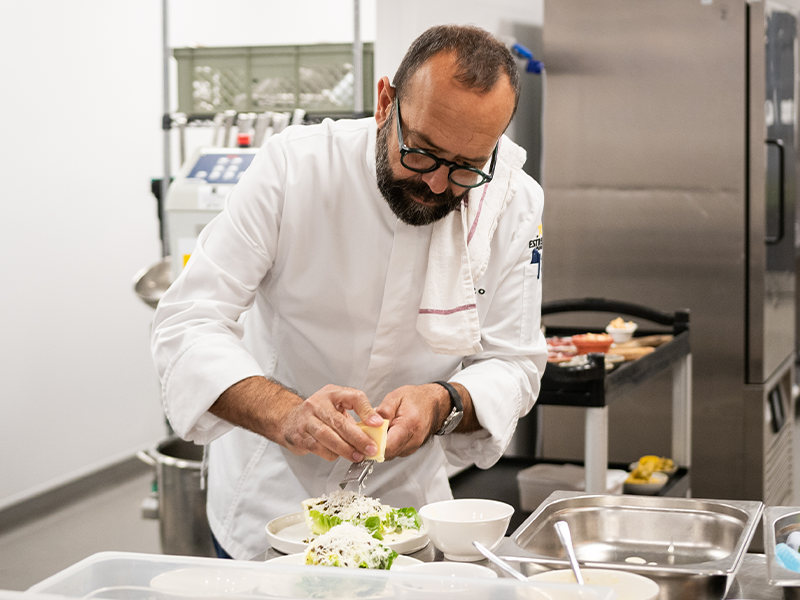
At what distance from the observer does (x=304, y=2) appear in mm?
5047

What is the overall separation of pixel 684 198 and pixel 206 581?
3.03 meters

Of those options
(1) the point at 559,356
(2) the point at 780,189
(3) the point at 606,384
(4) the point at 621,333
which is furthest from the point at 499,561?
(2) the point at 780,189

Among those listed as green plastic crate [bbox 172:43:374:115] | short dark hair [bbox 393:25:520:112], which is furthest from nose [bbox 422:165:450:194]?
green plastic crate [bbox 172:43:374:115]

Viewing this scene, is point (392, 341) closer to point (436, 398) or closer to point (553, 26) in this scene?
point (436, 398)

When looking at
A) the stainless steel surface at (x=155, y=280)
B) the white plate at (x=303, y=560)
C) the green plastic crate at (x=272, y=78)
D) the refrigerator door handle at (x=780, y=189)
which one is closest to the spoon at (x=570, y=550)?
the white plate at (x=303, y=560)

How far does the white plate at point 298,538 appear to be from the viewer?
1.19 meters

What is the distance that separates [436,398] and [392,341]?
233mm

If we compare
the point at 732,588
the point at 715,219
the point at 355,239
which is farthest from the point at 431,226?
the point at 715,219

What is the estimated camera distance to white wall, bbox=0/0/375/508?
415 centimetres

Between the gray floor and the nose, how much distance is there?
2670 mm

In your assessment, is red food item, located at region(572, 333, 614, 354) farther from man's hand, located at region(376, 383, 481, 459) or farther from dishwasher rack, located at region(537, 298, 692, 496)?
man's hand, located at region(376, 383, 481, 459)

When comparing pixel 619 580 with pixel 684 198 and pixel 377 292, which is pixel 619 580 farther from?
pixel 684 198

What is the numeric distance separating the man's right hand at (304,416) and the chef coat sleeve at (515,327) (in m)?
0.33

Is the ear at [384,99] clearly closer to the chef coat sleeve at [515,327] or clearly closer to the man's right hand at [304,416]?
the chef coat sleeve at [515,327]
